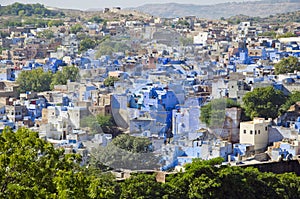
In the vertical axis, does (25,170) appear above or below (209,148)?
above

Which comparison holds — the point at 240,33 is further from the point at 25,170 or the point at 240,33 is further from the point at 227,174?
the point at 25,170

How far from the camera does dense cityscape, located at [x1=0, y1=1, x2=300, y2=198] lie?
7420 mm

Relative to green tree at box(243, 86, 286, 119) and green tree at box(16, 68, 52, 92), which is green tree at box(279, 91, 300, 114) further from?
green tree at box(16, 68, 52, 92)

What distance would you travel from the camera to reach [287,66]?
89.7ft

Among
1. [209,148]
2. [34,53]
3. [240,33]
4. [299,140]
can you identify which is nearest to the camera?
[209,148]

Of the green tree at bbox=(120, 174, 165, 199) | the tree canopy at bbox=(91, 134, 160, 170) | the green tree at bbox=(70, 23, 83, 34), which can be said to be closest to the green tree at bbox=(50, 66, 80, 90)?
the green tree at bbox=(120, 174, 165, 199)

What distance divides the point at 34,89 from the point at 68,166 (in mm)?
20698

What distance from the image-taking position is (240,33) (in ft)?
166

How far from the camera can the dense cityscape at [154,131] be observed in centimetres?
742

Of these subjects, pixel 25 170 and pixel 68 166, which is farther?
pixel 68 166

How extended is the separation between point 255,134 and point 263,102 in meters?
2.96

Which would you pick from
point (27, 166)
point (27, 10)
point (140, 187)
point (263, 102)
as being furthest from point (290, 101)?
point (27, 10)

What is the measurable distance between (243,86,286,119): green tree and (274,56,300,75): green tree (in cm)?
623

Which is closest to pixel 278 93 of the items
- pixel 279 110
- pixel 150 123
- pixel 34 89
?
pixel 279 110
